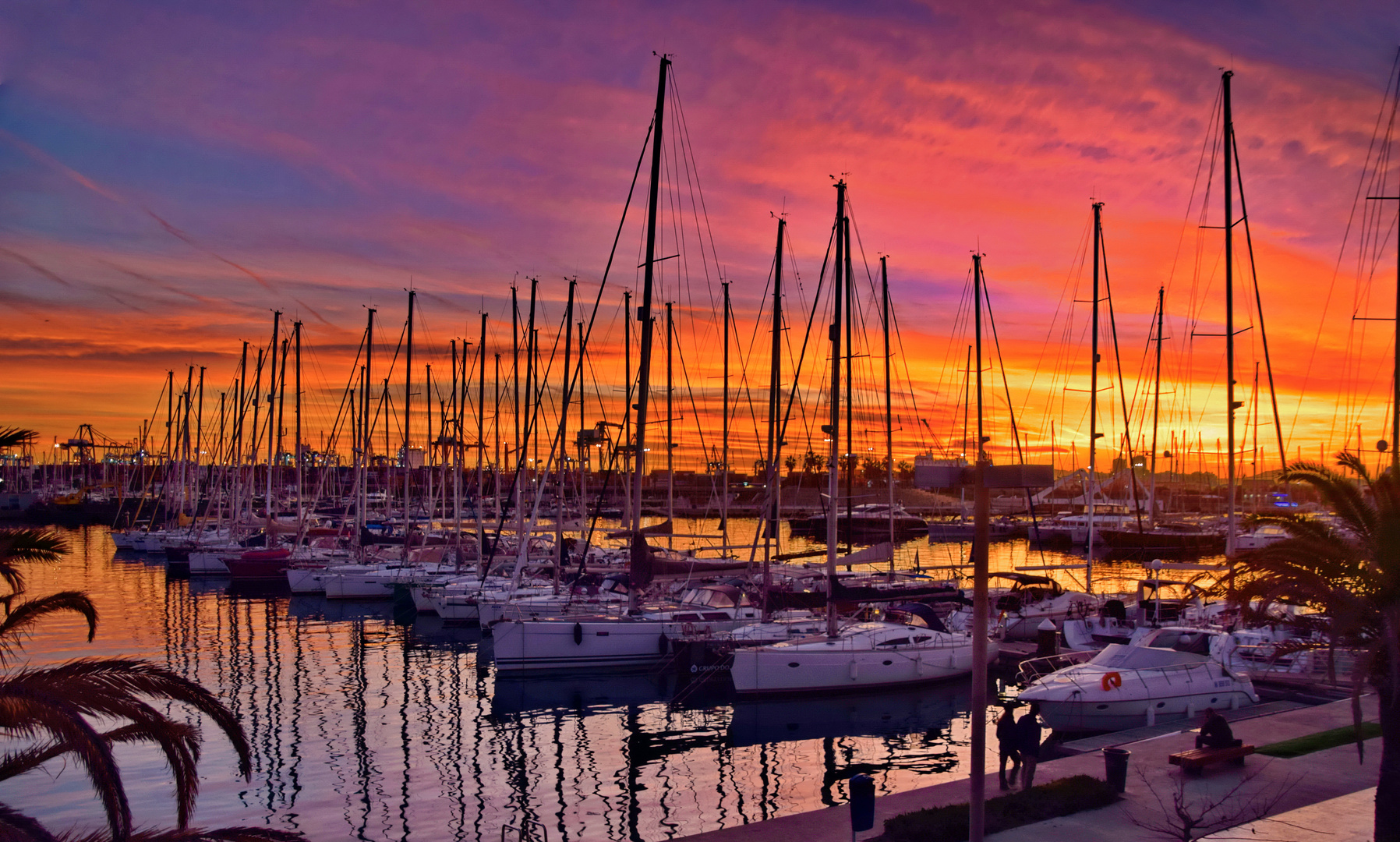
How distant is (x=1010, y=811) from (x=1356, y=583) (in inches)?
236

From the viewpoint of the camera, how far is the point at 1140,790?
53.7 ft

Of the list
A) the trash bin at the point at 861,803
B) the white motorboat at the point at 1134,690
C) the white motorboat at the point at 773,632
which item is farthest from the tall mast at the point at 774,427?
the trash bin at the point at 861,803

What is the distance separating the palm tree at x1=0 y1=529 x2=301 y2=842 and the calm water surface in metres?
8.66

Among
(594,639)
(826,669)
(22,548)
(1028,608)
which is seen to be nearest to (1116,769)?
(826,669)

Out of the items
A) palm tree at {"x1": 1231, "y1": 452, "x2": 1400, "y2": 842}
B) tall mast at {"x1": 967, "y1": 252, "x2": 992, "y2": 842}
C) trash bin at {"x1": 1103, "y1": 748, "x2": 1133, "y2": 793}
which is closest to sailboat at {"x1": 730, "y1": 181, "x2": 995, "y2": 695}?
trash bin at {"x1": 1103, "y1": 748, "x2": 1133, "y2": 793}

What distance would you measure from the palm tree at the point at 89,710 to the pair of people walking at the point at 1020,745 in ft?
39.3

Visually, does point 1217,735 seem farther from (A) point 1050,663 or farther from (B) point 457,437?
(B) point 457,437

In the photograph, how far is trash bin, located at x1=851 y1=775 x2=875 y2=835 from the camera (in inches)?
528

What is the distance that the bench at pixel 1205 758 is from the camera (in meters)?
17.1

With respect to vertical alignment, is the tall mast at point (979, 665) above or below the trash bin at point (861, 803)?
above

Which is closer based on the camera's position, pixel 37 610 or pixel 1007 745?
pixel 37 610

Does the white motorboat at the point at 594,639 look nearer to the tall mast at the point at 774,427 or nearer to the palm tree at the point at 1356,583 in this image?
the tall mast at the point at 774,427

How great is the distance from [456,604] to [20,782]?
2252 cm

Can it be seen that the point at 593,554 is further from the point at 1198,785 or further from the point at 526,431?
the point at 1198,785
